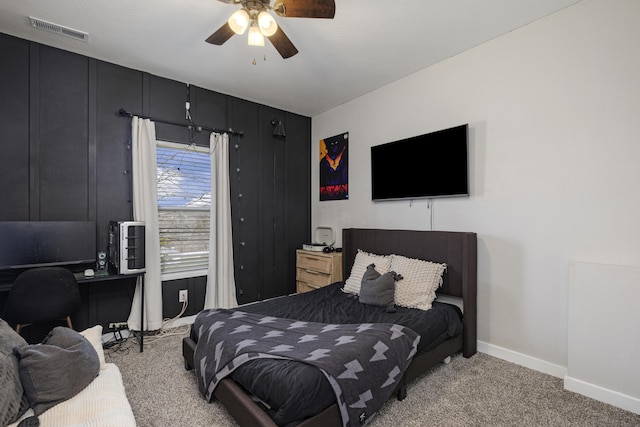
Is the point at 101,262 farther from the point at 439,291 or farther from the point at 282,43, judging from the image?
the point at 439,291

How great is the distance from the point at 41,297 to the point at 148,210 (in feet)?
3.70

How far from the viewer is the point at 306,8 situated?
1.83 m

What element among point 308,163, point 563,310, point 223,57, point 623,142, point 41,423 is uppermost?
point 223,57

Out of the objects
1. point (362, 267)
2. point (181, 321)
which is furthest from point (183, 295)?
point (362, 267)

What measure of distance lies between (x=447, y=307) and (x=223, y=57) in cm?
314

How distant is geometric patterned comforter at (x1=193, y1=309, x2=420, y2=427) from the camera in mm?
1589

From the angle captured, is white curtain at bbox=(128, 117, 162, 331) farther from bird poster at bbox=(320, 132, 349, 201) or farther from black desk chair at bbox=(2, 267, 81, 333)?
bird poster at bbox=(320, 132, 349, 201)

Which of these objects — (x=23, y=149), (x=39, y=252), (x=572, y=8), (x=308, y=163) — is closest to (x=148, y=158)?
(x=23, y=149)

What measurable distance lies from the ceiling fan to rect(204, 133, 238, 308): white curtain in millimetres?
1564

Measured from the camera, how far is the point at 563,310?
2.27 metres

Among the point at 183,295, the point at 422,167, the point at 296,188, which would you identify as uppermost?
the point at 422,167

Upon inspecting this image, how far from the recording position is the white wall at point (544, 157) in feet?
6.69

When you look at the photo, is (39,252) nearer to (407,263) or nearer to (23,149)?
(23,149)

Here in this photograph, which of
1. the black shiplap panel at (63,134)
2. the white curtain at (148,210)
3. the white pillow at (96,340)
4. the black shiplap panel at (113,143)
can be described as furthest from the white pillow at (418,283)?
the black shiplap panel at (63,134)
